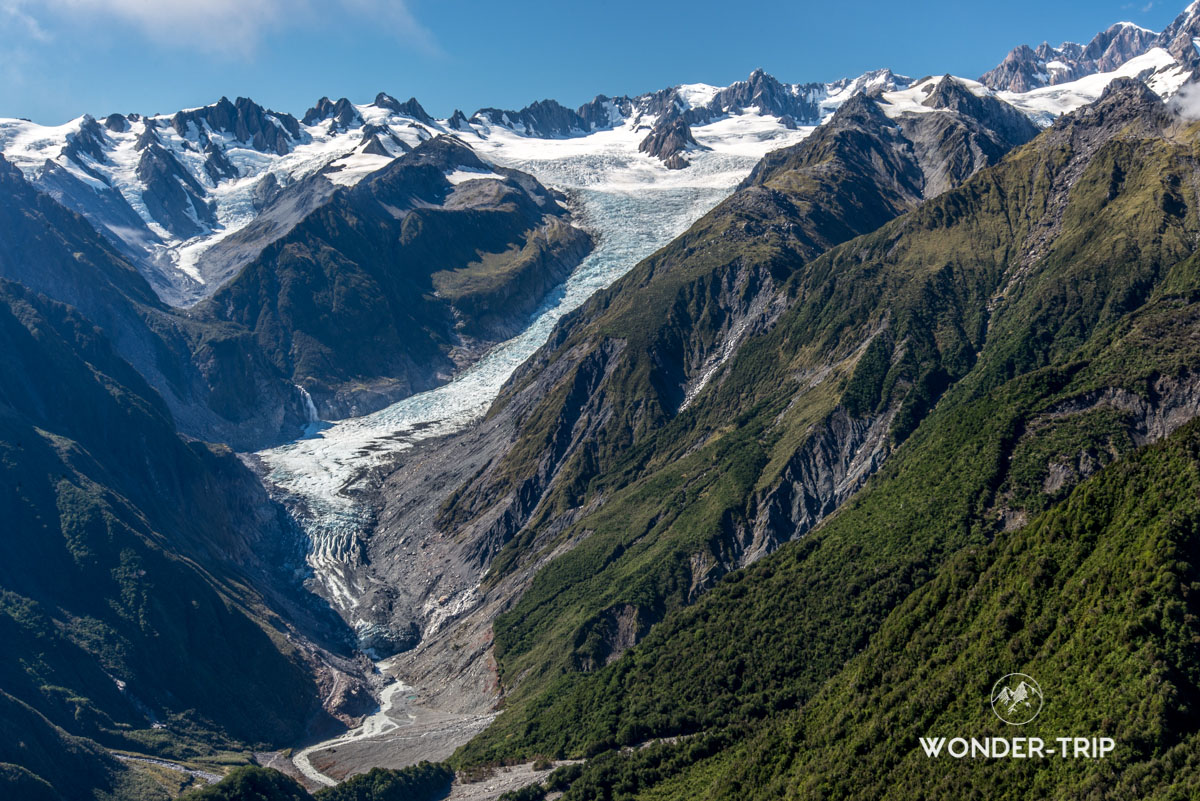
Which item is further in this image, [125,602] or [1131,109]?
[1131,109]

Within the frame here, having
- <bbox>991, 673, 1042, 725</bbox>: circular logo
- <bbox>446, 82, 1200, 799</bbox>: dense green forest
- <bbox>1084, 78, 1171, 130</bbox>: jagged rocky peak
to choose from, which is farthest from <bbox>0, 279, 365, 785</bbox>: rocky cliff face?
<bbox>1084, 78, 1171, 130</bbox>: jagged rocky peak

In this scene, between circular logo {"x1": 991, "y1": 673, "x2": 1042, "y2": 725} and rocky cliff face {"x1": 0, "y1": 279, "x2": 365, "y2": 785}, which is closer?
circular logo {"x1": 991, "y1": 673, "x2": 1042, "y2": 725}

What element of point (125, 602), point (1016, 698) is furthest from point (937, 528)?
point (125, 602)

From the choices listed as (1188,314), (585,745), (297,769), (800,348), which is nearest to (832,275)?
(800,348)

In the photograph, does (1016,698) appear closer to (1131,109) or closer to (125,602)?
(125,602)

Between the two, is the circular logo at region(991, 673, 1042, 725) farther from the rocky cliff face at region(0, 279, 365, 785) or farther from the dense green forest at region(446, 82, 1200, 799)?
the rocky cliff face at region(0, 279, 365, 785)

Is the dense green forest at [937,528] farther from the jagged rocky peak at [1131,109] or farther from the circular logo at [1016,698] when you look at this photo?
the circular logo at [1016,698]

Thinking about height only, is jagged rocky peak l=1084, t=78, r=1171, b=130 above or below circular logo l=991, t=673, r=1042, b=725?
above

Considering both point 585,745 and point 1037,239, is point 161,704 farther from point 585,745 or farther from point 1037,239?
point 1037,239
